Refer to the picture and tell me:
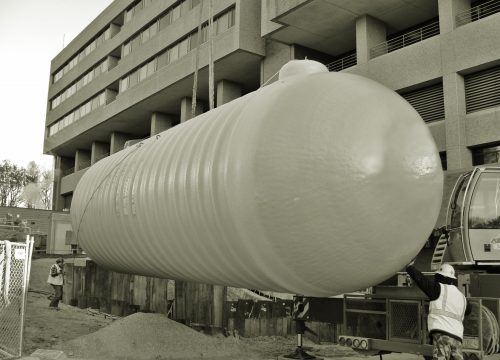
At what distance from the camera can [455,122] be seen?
2064 cm

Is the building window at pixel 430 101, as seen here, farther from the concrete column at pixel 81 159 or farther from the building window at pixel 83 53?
the concrete column at pixel 81 159

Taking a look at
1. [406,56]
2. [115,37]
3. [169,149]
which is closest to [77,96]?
[115,37]

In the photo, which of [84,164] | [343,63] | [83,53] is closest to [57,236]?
[84,164]

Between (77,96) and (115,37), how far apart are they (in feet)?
30.8

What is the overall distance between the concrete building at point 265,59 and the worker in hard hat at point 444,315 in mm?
3370

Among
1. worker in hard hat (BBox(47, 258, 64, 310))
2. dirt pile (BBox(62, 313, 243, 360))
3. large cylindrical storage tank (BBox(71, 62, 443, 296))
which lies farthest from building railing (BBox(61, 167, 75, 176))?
large cylindrical storage tank (BBox(71, 62, 443, 296))

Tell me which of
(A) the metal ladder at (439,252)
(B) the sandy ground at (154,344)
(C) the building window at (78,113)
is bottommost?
(B) the sandy ground at (154,344)

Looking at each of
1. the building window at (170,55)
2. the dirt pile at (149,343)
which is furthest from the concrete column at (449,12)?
the dirt pile at (149,343)

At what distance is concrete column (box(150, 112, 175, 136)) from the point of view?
136 ft

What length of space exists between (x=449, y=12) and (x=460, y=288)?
17597 mm

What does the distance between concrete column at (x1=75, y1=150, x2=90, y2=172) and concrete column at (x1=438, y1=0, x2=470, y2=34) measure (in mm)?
44040

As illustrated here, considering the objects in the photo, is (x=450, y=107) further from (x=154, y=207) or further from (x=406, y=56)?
(x=154, y=207)

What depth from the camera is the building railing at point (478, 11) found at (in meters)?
21.4

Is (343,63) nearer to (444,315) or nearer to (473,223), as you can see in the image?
(473,223)
